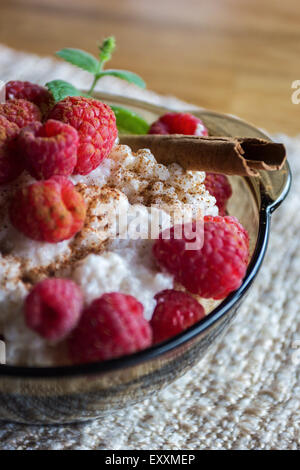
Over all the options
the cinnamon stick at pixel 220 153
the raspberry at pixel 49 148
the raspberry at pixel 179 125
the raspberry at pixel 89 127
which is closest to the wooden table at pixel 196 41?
the raspberry at pixel 179 125

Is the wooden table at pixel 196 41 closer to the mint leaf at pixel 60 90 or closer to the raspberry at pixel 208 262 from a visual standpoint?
the mint leaf at pixel 60 90

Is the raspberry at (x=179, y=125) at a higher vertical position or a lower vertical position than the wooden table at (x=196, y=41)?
lower

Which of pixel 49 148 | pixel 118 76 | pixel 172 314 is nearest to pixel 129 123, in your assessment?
pixel 118 76

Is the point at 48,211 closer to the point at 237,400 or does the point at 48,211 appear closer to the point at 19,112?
the point at 19,112

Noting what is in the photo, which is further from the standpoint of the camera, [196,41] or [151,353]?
[196,41]

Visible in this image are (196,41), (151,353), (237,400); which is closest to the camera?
(151,353)

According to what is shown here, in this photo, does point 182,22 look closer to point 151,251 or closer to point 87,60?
point 87,60

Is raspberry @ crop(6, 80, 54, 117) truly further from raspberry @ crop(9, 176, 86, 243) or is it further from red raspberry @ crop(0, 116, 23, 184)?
raspberry @ crop(9, 176, 86, 243)
